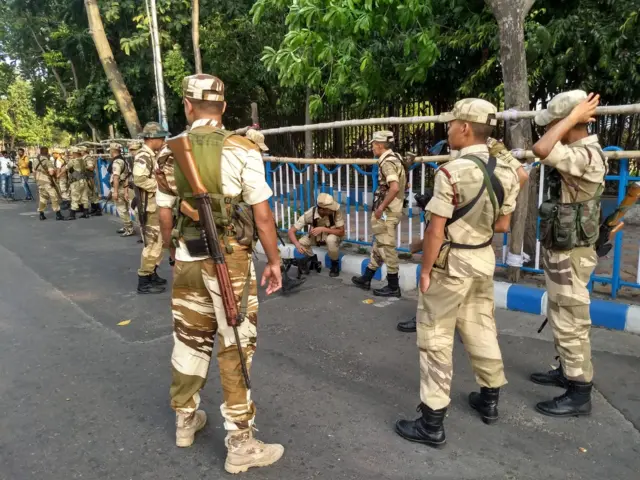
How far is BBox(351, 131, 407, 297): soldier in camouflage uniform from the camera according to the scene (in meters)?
5.11

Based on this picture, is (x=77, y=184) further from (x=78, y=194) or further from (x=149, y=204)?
(x=149, y=204)

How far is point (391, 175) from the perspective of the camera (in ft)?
16.7

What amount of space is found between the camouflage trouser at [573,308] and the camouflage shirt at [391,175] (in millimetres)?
2257

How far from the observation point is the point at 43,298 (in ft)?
18.4

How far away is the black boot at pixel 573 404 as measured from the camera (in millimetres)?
2992

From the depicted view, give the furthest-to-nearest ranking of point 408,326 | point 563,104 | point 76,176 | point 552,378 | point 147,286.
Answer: point 76,176 < point 147,286 < point 408,326 < point 552,378 < point 563,104

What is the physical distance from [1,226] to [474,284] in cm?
1144

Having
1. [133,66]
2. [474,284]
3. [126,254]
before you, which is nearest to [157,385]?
[474,284]

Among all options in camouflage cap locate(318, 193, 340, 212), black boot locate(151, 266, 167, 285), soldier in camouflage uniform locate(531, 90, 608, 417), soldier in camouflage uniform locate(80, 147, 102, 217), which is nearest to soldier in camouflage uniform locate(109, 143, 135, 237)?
soldier in camouflage uniform locate(80, 147, 102, 217)

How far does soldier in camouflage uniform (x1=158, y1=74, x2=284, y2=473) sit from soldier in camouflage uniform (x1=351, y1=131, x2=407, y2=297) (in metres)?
2.74

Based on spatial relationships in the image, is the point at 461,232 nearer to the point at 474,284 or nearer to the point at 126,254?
the point at 474,284

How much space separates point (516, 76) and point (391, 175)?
146 cm

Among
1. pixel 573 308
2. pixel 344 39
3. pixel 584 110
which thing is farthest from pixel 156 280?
pixel 584 110

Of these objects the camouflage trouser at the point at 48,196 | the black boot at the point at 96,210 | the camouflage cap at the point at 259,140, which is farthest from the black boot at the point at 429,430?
the black boot at the point at 96,210
